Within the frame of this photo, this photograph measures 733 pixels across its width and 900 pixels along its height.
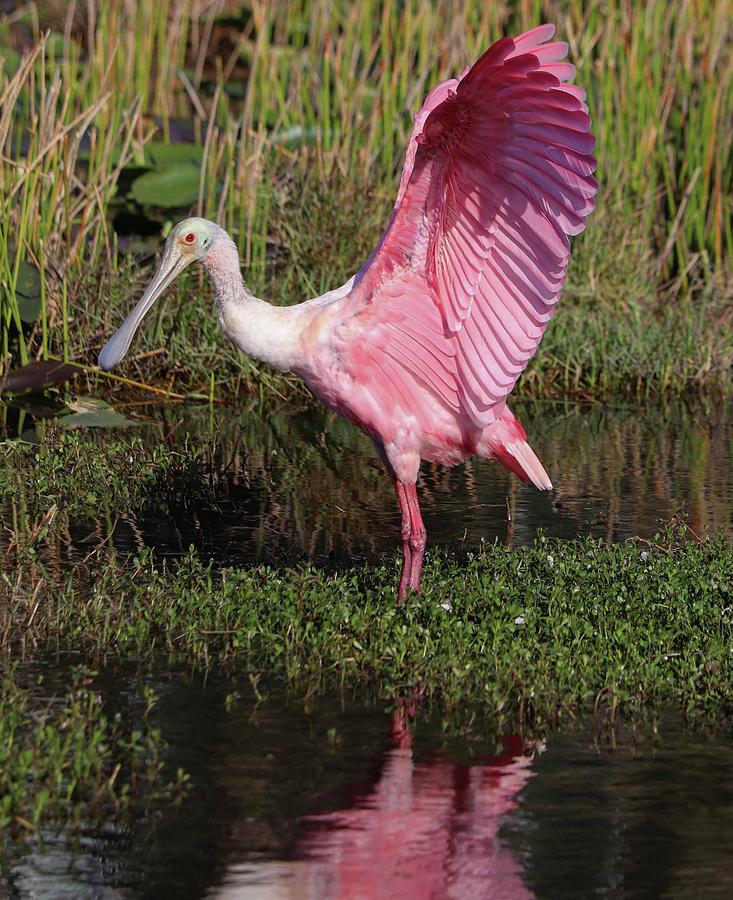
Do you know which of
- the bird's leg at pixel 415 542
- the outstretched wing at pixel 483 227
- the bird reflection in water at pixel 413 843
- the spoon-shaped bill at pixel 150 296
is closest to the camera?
the bird reflection in water at pixel 413 843

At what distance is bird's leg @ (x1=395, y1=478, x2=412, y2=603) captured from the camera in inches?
206

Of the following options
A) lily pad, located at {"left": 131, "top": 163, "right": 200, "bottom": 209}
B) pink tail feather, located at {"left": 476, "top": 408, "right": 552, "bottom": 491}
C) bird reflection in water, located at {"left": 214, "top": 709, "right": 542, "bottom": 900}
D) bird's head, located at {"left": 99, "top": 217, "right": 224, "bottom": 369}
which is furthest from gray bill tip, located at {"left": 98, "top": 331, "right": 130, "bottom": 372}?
lily pad, located at {"left": 131, "top": 163, "right": 200, "bottom": 209}

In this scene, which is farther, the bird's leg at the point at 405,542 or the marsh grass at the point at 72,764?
the bird's leg at the point at 405,542

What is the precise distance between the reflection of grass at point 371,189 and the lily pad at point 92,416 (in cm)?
38

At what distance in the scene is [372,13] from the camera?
11383 millimetres

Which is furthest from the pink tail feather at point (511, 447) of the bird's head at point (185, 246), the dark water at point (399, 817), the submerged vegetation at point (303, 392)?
the dark water at point (399, 817)

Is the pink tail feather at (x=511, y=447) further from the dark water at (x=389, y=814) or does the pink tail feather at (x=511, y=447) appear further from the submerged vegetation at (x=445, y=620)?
the dark water at (x=389, y=814)

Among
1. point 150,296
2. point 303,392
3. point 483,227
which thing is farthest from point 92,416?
point 483,227

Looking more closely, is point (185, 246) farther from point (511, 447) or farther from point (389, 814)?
point (389, 814)

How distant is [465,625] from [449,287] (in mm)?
1243

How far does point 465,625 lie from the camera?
473cm

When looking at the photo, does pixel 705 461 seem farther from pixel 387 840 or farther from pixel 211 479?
pixel 387 840

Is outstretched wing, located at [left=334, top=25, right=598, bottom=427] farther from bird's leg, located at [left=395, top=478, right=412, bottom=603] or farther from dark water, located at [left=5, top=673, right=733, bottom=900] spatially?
dark water, located at [left=5, top=673, right=733, bottom=900]

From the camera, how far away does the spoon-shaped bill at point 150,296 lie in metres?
5.89
